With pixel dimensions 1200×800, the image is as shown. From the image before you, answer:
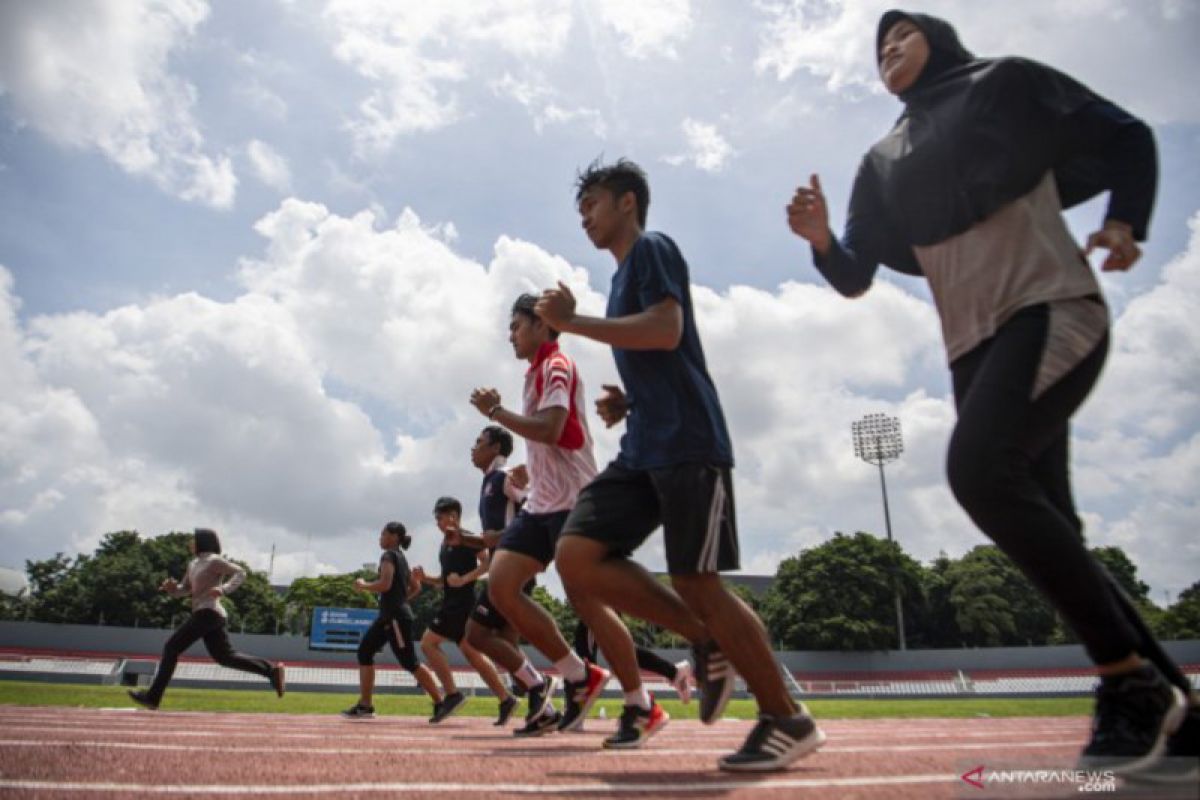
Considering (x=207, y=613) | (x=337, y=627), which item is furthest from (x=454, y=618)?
(x=337, y=627)

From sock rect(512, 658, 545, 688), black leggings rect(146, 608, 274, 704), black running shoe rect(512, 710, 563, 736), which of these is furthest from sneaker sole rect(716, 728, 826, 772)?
black leggings rect(146, 608, 274, 704)

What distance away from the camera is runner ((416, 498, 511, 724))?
786cm

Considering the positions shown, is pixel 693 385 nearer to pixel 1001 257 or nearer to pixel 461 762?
pixel 1001 257

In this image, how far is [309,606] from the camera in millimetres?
88125

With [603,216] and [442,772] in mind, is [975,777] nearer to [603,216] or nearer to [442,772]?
[442,772]

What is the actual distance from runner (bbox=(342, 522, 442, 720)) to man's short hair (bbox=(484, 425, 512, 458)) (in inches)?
105

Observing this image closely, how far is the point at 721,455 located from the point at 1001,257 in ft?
4.12

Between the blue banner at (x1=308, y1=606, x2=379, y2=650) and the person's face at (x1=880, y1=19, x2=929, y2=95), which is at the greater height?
the person's face at (x1=880, y1=19, x2=929, y2=95)

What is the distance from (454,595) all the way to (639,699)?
4.27 metres

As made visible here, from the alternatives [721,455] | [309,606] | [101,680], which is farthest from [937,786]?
[309,606]

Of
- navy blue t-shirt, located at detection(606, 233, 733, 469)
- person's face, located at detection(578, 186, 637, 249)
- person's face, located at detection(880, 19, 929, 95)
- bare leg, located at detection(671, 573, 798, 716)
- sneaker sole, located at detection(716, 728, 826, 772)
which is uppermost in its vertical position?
person's face, located at detection(880, 19, 929, 95)

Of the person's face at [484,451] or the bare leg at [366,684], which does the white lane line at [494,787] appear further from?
the bare leg at [366,684]

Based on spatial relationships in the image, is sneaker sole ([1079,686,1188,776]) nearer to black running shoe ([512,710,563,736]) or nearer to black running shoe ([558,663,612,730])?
black running shoe ([558,663,612,730])

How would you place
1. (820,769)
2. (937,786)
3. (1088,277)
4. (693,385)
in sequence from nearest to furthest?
(937,786) → (1088,277) → (820,769) → (693,385)
